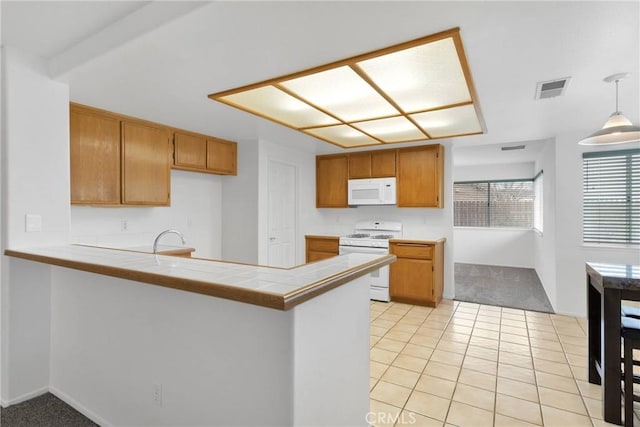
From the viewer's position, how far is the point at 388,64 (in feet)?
6.50

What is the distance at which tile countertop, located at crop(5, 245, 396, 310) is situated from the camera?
1088mm

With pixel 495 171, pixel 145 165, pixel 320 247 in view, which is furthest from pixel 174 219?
pixel 495 171

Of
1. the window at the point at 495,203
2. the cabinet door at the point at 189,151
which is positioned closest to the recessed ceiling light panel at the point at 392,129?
the cabinet door at the point at 189,151

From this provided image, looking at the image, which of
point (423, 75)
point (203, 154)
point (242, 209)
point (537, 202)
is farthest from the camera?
point (537, 202)

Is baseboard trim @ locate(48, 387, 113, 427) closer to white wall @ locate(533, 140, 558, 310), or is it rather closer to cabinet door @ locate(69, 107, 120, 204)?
cabinet door @ locate(69, 107, 120, 204)

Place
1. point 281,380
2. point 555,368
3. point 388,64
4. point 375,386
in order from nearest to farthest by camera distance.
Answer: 1. point 281,380
2. point 388,64
3. point 375,386
4. point 555,368

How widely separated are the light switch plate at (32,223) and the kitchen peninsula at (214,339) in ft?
0.60

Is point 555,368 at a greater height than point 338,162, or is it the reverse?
point 338,162

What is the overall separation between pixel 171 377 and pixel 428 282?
3432 mm

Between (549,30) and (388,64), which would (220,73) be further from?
(549,30)

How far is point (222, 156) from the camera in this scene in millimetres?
4219

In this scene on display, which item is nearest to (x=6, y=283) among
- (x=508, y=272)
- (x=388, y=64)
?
(x=388, y=64)

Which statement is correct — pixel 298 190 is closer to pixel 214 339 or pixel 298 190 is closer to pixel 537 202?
pixel 214 339

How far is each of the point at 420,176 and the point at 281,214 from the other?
209 cm
